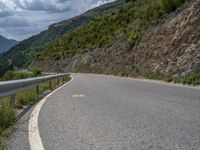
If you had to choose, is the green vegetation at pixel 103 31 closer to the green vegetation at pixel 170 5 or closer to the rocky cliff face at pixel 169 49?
the rocky cliff face at pixel 169 49

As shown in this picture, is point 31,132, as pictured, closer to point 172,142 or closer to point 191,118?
point 172,142

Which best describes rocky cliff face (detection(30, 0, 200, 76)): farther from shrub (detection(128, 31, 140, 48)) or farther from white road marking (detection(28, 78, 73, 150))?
white road marking (detection(28, 78, 73, 150))

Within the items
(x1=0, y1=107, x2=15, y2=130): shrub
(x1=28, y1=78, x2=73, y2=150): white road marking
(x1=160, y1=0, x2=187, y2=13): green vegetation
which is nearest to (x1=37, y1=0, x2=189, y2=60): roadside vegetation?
(x1=160, y1=0, x2=187, y2=13): green vegetation

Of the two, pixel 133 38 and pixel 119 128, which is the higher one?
pixel 133 38

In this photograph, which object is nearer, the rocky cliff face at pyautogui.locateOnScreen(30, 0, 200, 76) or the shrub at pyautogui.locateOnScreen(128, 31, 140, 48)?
the rocky cliff face at pyautogui.locateOnScreen(30, 0, 200, 76)

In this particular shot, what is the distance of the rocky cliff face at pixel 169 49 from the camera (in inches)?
1352

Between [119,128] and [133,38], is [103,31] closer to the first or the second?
[133,38]

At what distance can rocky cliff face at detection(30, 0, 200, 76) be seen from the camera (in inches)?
1352

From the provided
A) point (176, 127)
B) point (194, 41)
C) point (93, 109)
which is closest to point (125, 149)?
point (176, 127)

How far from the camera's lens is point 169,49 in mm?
39844

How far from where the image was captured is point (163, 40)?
4303 cm

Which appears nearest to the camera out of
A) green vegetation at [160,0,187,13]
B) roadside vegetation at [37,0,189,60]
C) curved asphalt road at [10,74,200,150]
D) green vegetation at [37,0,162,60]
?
curved asphalt road at [10,74,200,150]

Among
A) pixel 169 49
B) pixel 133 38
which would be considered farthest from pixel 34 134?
pixel 133 38

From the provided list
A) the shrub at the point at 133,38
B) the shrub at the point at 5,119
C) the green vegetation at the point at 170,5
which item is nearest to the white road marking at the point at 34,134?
the shrub at the point at 5,119
